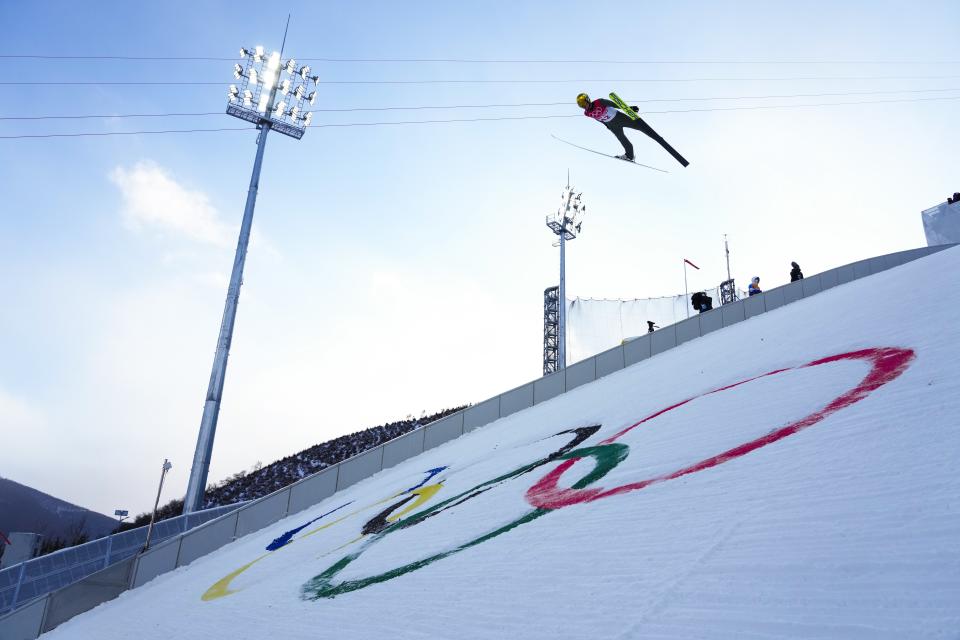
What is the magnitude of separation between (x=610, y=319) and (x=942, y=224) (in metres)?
13.5

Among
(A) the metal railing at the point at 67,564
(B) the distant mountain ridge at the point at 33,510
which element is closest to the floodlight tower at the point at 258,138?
(A) the metal railing at the point at 67,564

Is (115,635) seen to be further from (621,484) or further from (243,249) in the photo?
(243,249)

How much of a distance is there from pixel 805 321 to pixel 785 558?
812cm

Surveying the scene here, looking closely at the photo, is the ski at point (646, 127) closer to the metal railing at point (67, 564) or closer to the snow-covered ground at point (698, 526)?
the snow-covered ground at point (698, 526)

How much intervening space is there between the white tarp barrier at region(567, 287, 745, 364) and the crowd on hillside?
28.9ft

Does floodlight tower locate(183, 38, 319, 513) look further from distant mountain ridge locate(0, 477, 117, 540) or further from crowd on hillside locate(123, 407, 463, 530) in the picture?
distant mountain ridge locate(0, 477, 117, 540)

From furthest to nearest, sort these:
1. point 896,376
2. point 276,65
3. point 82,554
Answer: point 276,65
point 82,554
point 896,376

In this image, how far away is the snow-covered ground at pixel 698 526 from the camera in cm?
255

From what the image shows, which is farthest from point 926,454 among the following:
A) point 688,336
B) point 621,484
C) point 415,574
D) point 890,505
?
point 688,336

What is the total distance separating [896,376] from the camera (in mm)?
4984

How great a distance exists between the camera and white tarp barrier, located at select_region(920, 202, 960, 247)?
20.1 metres

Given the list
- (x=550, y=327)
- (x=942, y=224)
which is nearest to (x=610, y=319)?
(x=550, y=327)

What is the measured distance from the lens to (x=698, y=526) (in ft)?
11.5

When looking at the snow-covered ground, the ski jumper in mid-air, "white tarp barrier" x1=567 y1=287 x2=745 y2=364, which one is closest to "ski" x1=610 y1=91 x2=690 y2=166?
the ski jumper in mid-air
